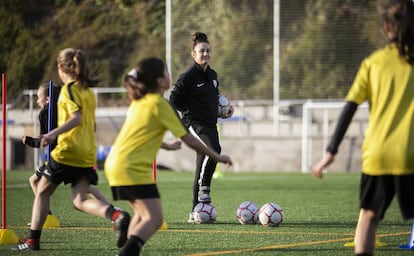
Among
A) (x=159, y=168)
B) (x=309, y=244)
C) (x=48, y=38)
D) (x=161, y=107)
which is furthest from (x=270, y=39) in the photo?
(x=161, y=107)

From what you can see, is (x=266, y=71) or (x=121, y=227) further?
(x=266, y=71)

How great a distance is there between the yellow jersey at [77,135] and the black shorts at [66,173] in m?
0.05

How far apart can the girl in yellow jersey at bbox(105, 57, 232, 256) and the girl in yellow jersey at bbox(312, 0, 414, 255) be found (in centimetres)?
114

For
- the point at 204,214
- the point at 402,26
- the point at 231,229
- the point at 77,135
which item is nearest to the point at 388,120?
the point at 402,26

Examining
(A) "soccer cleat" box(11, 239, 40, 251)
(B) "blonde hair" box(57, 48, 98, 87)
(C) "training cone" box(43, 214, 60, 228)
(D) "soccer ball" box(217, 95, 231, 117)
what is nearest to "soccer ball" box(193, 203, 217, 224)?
(D) "soccer ball" box(217, 95, 231, 117)

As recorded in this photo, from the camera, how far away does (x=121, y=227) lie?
7043mm

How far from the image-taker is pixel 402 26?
567 cm

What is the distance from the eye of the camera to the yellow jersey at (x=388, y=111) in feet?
18.4

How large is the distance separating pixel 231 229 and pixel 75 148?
243cm

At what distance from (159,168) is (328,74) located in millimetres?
5668

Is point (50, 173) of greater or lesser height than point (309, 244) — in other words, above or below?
above

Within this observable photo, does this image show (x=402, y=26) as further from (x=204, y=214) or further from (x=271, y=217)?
(x=204, y=214)

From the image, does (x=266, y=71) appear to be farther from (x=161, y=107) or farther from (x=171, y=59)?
(x=161, y=107)

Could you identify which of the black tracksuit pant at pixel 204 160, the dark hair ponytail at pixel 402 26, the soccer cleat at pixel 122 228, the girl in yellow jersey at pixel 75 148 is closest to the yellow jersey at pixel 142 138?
the soccer cleat at pixel 122 228
